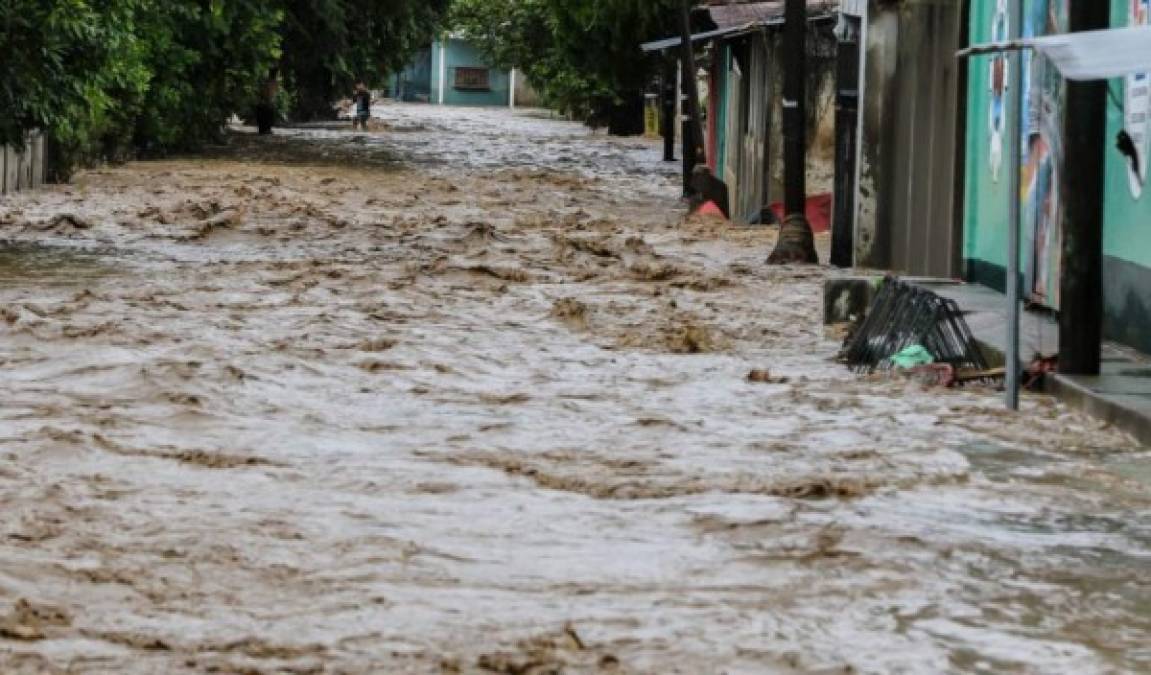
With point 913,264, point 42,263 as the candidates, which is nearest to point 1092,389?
point 913,264

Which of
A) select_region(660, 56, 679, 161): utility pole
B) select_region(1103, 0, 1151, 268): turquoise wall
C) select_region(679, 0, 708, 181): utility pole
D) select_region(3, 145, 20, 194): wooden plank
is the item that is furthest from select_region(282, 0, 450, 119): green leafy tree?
select_region(1103, 0, 1151, 268): turquoise wall

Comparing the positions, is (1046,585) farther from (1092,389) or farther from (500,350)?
(500,350)

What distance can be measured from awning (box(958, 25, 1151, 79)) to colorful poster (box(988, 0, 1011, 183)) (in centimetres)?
646

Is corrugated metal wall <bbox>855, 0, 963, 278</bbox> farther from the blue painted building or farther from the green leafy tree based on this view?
the blue painted building

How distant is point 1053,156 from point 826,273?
593 cm

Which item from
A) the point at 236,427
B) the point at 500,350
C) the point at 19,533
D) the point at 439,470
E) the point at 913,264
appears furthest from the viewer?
the point at 913,264

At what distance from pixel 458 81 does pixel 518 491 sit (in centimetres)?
9642

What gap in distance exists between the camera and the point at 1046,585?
7.51 meters

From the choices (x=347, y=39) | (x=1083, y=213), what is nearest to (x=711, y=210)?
(x=1083, y=213)

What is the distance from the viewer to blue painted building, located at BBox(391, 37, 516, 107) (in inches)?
4096

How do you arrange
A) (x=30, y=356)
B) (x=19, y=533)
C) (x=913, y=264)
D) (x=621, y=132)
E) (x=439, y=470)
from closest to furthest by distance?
(x=19, y=533) < (x=439, y=470) < (x=30, y=356) < (x=913, y=264) < (x=621, y=132)

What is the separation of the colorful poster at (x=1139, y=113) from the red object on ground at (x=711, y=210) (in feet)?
47.9

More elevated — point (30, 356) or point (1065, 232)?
point (1065, 232)

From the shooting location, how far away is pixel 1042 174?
589 inches
